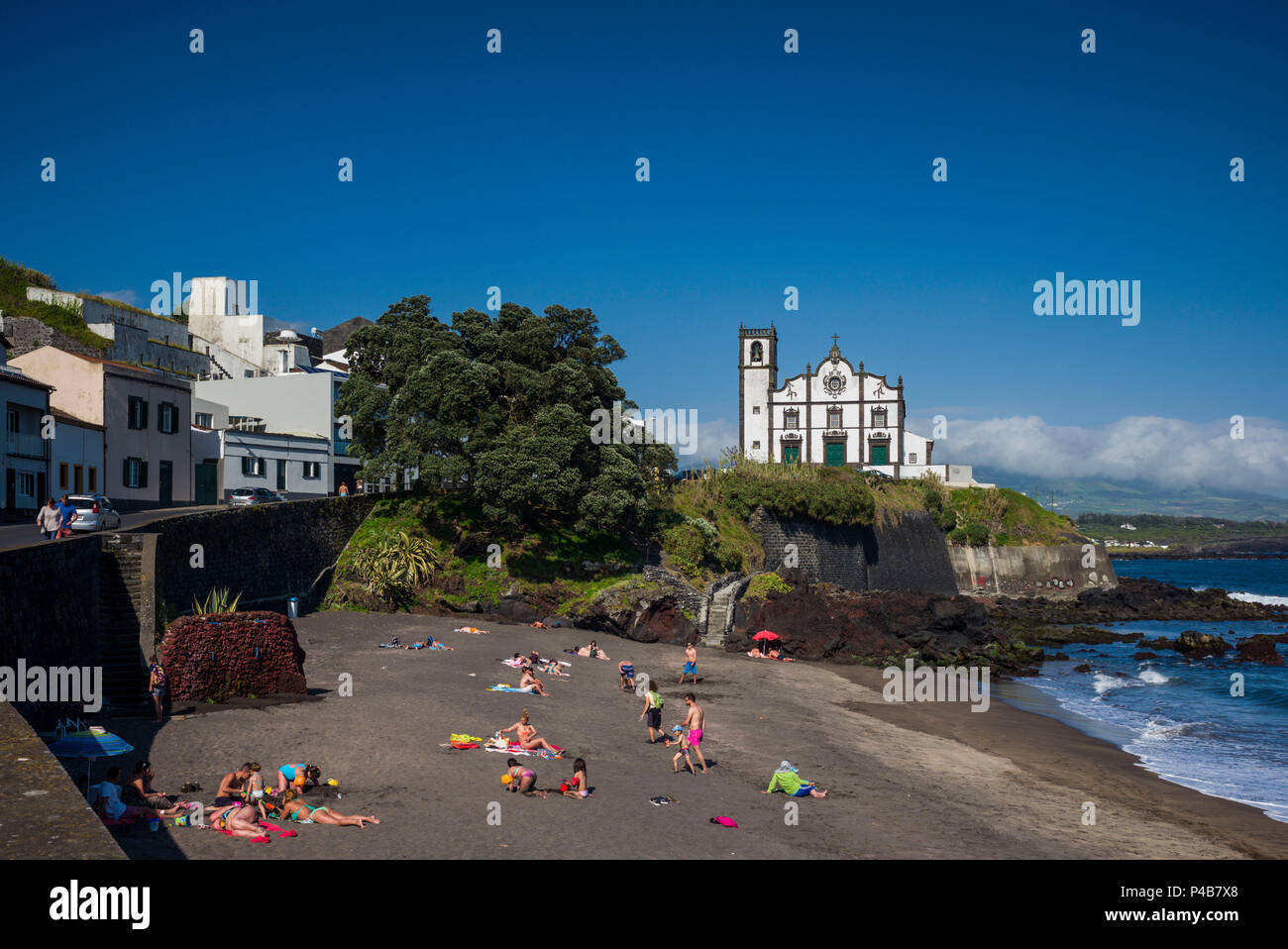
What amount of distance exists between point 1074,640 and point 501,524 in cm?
3112

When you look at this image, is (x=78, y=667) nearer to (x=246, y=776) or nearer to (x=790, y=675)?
(x=246, y=776)

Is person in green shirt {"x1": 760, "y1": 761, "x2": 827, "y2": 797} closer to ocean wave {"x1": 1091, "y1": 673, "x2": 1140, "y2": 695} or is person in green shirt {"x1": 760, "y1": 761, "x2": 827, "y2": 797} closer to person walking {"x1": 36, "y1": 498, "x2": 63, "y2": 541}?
person walking {"x1": 36, "y1": 498, "x2": 63, "y2": 541}

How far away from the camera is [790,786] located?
17531 millimetres

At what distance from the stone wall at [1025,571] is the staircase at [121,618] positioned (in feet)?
200

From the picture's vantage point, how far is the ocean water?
2230 centimetres

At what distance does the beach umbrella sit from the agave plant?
11087 mm

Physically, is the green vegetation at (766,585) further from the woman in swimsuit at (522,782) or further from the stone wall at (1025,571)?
the woman in swimsuit at (522,782)

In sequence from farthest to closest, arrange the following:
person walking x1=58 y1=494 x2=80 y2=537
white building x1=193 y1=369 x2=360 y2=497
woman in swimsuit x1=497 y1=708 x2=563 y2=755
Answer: white building x1=193 y1=369 x2=360 y2=497 < person walking x1=58 y1=494 x2=80 y2=537 < woman in swimsuit x1=497 y1=708 x2=563 y2=755

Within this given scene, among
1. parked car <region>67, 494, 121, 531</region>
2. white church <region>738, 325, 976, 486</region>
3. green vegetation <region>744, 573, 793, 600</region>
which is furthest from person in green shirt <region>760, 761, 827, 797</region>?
white church <region>738, 325, 976, 486</region>

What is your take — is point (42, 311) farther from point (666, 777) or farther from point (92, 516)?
point (666, 777)

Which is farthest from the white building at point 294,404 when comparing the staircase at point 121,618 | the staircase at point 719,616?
the staircase at point 121,618

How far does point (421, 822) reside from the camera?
13.5 meters

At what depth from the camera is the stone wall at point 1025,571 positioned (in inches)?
2817
